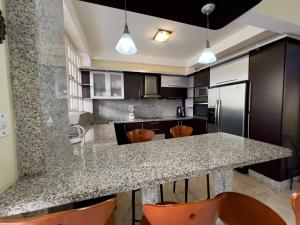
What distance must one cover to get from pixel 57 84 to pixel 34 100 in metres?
0.25

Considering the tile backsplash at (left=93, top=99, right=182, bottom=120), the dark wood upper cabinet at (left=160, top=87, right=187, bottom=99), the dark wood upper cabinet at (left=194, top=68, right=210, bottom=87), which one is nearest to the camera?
the dark wood upper cabinet at (left=194, top=68, right=210, bottom=87)

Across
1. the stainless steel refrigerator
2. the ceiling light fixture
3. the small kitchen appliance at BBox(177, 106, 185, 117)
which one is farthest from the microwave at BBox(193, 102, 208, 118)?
the ceiling light fixture

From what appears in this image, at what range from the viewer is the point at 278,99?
2.08m

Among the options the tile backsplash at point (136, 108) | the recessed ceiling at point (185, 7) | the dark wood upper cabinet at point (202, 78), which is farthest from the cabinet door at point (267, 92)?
the tile backsplash at point (136, 108)

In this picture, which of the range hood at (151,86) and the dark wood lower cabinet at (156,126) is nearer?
the dark wood lower cabinet at (156,126)

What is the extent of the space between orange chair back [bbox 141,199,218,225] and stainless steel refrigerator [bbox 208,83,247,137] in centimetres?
234

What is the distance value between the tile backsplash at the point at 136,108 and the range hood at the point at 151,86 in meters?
0.35

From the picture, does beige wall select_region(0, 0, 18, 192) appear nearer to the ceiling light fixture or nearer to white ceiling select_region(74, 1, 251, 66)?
white ceiling select_region(74, 1, 251, 66)

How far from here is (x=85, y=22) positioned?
2178mm

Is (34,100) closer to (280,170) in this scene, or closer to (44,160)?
(44,160)

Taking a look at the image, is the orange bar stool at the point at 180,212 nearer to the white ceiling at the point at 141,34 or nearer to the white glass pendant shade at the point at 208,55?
the white glass pendant shade at the point at 208,55

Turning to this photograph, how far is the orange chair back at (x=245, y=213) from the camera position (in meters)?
0.81

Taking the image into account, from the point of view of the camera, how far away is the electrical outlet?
62 centimetres

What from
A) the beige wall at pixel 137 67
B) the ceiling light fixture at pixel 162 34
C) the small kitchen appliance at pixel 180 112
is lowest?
the small kitchen appliance at pixel 180 112
